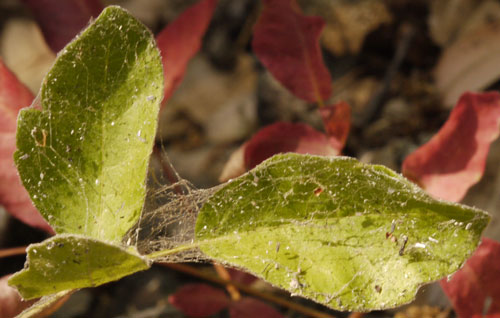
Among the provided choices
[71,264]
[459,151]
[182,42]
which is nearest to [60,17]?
[182,42]

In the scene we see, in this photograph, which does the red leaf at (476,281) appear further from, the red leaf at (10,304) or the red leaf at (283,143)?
the red leaf at (10,304)

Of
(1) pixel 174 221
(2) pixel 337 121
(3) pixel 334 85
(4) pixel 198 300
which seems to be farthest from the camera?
(3) pixel 334 85

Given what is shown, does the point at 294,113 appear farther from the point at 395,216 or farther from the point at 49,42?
the point at 395,216

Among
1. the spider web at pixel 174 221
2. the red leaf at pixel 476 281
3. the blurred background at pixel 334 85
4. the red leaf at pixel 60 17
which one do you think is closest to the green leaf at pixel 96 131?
the spider web at pixel 174 221

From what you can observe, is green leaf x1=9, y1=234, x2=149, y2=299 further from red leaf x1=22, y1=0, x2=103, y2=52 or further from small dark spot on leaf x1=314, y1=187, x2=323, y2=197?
red leaf x1=22, y1=0, x2=103, y2=52

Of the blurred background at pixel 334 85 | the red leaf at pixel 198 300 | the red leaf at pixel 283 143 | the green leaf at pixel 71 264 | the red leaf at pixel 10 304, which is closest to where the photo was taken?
the green leaf at pixel 71 264

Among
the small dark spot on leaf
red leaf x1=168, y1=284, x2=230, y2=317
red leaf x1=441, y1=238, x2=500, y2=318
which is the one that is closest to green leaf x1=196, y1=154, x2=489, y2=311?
the small dark spot on leaf

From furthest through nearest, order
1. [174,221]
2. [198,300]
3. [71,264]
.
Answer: [198,300] → [174,221] → [71,264]

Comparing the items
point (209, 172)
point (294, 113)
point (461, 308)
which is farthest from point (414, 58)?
point (461, 308)

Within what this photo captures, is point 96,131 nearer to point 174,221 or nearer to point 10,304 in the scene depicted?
point 174,221
